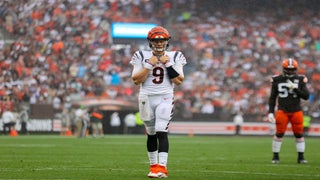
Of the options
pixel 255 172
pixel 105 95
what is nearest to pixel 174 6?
pixel 105 95

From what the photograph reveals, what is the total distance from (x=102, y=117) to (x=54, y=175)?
23186mm

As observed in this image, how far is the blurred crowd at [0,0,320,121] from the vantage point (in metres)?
32.1

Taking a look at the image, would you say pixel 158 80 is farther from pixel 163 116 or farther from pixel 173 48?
pixel 173 48

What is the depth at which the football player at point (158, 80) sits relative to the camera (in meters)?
9.48

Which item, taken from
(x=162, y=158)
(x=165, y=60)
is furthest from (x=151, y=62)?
(x=162, y=158)

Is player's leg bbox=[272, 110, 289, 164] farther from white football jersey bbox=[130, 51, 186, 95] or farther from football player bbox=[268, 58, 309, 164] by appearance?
white football jersey bbox=[130, 51, 186, 95]

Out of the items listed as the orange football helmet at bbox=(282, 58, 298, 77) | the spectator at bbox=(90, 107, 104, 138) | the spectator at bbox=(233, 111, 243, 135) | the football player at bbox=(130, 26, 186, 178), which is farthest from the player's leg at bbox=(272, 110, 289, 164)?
the spectator at bbox=(233, 111, 243, 135)

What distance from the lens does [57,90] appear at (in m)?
32.8

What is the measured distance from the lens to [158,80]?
958 centimetres

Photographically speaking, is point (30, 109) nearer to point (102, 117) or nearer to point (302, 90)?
point (102, 117)

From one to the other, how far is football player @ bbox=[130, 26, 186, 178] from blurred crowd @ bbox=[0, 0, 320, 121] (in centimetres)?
2175

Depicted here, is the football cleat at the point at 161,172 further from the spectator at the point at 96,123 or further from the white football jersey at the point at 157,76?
the spectator at the point at 96,123

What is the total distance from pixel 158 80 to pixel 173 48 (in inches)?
959

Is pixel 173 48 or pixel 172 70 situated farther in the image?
pixel 173 48
